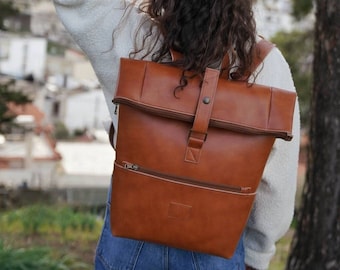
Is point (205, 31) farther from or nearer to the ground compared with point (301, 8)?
farther from the ground

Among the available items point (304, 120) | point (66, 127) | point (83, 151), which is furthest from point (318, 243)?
point (66, 127)

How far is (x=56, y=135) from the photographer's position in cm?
3216

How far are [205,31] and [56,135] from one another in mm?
31142

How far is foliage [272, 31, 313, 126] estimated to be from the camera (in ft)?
41.4

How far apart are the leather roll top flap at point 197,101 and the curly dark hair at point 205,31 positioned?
0.20 ft

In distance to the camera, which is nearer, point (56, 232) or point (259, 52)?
point (259, 52)

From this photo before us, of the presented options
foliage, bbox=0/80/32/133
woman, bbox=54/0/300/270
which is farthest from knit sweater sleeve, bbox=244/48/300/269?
foliage, bbox=0/80/32/133

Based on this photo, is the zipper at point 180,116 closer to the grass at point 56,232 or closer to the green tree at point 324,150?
the green tree at point 324,150

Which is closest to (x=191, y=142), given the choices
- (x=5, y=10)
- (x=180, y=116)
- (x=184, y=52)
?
(x=180, y=116)

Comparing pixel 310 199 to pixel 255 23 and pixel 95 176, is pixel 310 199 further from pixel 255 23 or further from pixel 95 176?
pixel 95 176

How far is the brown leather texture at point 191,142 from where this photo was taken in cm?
135

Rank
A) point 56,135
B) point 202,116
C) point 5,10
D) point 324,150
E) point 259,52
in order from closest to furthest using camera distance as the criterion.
Result: point 202,116
point 259,52
point 324,150
point 5,10
point 56,135

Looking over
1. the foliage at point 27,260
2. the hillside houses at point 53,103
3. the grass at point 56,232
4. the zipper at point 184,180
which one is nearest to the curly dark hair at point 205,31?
the zipper at point 184,180

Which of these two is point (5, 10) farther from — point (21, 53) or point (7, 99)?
point (21, 53)
